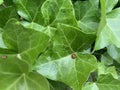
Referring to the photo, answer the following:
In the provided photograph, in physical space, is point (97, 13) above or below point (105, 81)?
above

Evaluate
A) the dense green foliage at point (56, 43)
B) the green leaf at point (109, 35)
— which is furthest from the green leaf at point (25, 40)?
the green leaf at point (109, 35)

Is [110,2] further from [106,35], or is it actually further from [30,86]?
[30,86]

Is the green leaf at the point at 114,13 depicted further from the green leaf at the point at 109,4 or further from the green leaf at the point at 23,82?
the green leaf at the point at 23,82

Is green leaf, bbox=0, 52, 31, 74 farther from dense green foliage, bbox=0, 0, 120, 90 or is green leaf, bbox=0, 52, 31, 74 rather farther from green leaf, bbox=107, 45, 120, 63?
green leaf, bbox=107, 45, 120, 63

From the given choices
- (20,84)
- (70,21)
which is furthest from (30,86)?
(70,21)

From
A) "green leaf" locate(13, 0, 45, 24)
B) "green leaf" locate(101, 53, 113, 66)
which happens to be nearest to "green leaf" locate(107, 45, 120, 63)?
"green leaf" locate(101, 53, 113, 66)

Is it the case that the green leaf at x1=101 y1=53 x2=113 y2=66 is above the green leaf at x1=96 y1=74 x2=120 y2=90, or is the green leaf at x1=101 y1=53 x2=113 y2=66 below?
above
